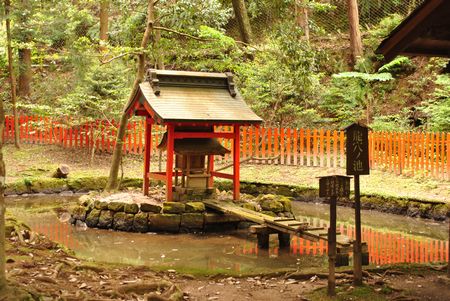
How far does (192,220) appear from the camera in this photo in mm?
12992

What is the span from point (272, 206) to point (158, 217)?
9.74ft

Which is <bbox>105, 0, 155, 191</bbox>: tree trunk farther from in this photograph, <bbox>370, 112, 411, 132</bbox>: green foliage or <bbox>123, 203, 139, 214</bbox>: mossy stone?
<bbox>370, 112, 411, 132</bbox>: green foliage

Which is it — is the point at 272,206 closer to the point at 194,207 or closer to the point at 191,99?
the point at 194,207

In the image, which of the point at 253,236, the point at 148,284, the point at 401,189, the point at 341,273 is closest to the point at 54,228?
the point at 253,236

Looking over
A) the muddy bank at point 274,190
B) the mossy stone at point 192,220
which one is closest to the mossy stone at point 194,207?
the mossy stone at point 192,220

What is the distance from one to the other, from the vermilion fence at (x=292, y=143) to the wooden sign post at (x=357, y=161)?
982 centimetres

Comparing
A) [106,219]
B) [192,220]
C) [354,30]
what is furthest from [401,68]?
[106,219]

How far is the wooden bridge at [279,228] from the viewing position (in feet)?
30.6

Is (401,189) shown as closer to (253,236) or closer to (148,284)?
(253,236)

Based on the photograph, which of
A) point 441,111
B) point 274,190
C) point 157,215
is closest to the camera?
point 157,215

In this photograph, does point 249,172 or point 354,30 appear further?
point 354,30

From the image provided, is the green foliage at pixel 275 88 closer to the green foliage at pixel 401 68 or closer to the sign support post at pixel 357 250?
the green foliage at pixel 401 68

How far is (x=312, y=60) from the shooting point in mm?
12930

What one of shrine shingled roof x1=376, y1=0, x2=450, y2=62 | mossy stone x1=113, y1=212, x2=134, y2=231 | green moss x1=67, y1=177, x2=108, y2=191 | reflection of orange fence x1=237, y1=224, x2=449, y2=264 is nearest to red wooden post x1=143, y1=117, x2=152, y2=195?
mossy stone x1=113, y1=212, x2=134, y2=231
